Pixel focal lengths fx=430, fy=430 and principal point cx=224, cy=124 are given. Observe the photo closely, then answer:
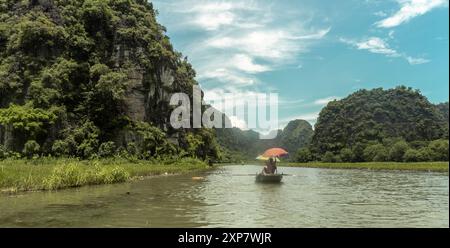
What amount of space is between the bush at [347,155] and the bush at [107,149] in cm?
6309

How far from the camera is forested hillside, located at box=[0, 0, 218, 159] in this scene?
42344 millimetres

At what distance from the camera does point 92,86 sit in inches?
1898

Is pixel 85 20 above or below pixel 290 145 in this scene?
above

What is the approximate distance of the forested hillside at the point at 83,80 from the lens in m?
42.3

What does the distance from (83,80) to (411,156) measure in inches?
1988

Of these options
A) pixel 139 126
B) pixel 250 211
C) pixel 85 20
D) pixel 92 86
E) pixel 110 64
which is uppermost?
pixel 85 20

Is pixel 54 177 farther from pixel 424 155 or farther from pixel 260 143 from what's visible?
pixel 260 143

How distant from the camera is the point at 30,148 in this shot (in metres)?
39.7

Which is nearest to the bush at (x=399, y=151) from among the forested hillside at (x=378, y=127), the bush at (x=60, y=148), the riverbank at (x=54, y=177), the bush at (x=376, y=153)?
the forested hillside at (x=378, y=127)

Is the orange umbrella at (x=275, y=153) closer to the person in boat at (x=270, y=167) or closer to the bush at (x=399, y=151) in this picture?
the person in boat at (x=270, y=167)

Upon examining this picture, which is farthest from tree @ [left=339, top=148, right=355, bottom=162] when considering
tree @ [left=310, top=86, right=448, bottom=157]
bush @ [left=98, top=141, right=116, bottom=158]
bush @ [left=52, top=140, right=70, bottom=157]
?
bush @ [left=52, top=140, right=70, bottom=157]

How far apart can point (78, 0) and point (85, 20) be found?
3.77 meters
